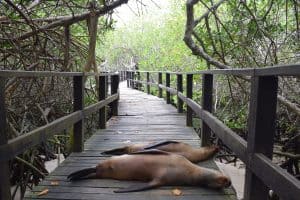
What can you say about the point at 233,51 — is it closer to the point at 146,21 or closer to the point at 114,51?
the point at 146,21

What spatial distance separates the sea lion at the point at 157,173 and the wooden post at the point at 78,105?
1072mm

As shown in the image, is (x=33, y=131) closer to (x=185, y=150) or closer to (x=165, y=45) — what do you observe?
(x=185, y=150)

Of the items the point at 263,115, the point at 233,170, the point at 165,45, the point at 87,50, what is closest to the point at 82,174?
the point at 263,115

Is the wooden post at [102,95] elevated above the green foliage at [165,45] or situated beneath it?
situated beneath

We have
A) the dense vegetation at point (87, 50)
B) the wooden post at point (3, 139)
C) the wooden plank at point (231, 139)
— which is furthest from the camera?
the dense vegetation at point (87, 50)

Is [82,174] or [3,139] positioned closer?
[3,139]

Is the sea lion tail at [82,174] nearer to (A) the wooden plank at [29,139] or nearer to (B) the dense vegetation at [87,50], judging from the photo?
(A) the wooden plank at [29,139]

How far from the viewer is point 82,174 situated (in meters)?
3.45

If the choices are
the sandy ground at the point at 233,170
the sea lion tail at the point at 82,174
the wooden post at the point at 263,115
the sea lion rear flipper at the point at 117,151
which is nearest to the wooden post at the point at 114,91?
the sandy ground at the point at 233,170

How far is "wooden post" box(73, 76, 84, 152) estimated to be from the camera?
14.6 ft

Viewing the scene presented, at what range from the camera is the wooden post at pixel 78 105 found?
444cm

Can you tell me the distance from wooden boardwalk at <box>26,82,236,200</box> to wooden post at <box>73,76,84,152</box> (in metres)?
0.11

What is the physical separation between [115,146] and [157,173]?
5.64 ft

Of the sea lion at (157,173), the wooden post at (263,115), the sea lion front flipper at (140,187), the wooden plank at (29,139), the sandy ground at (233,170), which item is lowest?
the sandy ground at (233,170)
